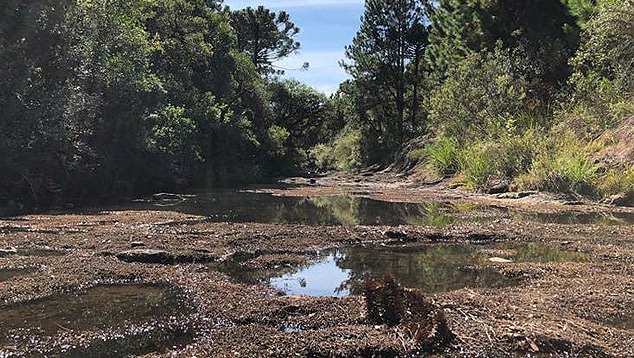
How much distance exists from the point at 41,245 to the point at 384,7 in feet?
129

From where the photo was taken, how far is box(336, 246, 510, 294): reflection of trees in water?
6254 millimetres

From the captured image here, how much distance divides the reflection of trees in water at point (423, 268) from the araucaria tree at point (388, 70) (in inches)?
1450

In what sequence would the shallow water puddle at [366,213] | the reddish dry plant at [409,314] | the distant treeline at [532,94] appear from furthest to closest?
1. the distant treeline at [532,94]
2. the shallow water puddle at [366,213]
3. the reddish dry plant at [409,314]

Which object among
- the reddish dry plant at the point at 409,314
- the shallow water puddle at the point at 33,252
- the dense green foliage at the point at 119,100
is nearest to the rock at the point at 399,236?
the reddish dry plant at the point at 409,314

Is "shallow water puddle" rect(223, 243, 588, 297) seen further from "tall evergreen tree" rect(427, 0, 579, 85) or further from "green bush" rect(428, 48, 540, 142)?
"tall evergreen tree" rect(427, 0, 579, 85)

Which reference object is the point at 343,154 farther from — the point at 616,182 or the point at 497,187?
the point at 616,182

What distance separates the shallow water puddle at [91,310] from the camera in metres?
4.57

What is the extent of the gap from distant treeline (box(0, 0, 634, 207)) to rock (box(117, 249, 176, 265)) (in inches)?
335

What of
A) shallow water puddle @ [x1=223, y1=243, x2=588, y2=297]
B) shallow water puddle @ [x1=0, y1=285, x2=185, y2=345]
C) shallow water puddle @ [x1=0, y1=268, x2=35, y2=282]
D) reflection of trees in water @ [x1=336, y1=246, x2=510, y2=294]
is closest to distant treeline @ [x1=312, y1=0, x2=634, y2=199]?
shallow water puddle @ [x1=223, y1=243, x2=588, y2=297]

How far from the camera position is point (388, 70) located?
150ft

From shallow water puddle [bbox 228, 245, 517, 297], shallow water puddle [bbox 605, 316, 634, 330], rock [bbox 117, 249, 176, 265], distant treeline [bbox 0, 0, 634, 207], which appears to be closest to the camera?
shallow water puddle [bbox 605, 316, 634, 330]

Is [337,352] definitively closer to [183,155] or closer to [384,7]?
[183,155]

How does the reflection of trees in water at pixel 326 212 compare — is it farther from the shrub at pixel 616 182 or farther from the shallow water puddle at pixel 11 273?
the shallow water puddle at pixel 11 273

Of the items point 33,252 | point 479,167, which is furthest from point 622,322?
point 479,167
